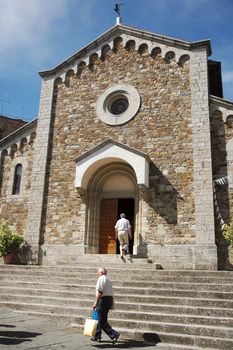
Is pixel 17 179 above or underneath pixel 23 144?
underneath

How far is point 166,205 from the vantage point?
1316 cm

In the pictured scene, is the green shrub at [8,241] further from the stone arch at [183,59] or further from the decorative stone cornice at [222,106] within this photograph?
the stone arch at [183,59]

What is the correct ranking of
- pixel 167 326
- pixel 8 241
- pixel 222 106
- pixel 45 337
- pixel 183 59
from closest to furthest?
pixel 45 337 → pixel 167 326 → pixel 222 106 → pixel 8 241 → pixel 183 59

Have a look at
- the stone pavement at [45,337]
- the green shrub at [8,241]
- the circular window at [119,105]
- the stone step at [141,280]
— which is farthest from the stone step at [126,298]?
the circular window at [119,105]

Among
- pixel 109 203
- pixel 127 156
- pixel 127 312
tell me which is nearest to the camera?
pixel 127 312

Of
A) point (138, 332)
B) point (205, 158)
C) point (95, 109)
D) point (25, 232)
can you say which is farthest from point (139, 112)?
point (138, 332)

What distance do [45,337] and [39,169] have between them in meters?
9.54

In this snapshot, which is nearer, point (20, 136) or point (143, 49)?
point (143, 49)

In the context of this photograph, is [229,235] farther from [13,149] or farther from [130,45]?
[13,149]

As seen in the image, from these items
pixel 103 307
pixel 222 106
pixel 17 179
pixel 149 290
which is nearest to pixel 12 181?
pixel 17 179

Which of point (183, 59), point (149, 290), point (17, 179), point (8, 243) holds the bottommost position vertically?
point (149, 290)

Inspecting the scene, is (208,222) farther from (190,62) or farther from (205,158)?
(190,62)

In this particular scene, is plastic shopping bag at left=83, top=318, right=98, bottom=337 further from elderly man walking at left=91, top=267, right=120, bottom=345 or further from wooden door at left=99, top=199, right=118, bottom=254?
wooden door at left=99, top=199, right=118, bottom=254

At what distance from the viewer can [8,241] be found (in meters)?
14.0
